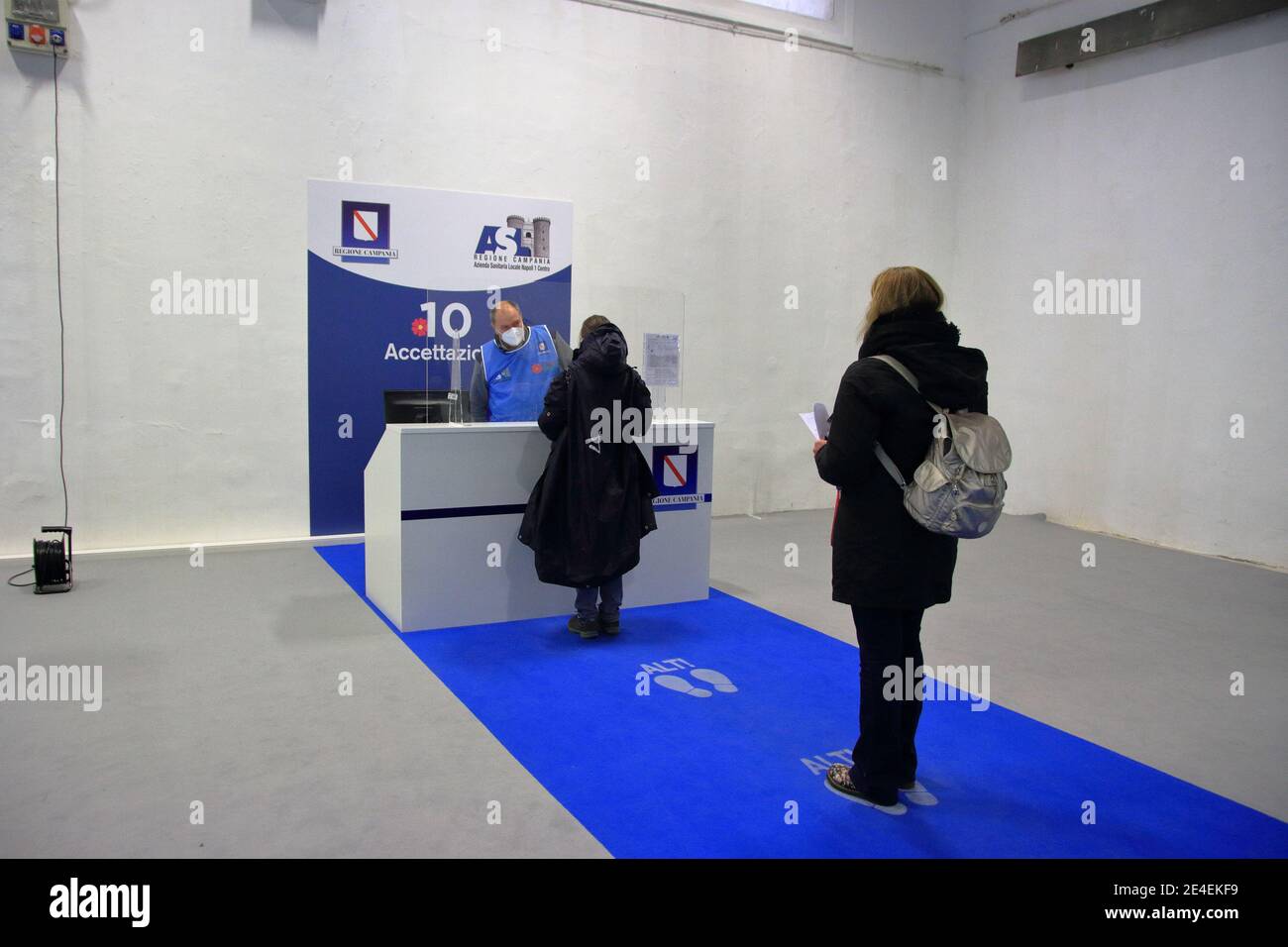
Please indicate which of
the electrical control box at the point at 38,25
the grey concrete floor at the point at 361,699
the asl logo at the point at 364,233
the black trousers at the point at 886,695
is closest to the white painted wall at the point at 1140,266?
the grey concrete floor at the point at 361,699

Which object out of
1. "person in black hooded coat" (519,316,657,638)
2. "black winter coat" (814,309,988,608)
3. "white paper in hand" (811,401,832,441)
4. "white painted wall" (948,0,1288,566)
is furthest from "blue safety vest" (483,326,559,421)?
"white painted wall" (948,0,1288,566)

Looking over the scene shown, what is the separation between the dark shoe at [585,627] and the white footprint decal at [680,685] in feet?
1.87

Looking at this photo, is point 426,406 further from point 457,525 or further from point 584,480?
point 584,480

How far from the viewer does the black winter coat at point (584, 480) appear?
4.28 meters

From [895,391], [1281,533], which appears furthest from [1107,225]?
[895,391]

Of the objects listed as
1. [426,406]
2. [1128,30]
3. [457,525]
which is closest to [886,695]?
[457,525]

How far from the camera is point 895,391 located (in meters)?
2.63

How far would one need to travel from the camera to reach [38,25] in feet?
17.8

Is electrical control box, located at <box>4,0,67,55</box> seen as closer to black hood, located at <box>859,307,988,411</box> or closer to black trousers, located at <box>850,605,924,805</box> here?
black hood, located at <box>859,307,988,411</box>

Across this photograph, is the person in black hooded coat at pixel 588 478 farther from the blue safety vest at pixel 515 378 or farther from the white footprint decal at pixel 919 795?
the white footprint decal at pixel 919 795

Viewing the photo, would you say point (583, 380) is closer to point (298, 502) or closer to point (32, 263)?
point (298, 502)

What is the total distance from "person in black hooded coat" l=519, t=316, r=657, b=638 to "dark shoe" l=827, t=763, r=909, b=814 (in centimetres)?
161

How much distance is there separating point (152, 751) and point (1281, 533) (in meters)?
6.68

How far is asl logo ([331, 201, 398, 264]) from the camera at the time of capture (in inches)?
251
